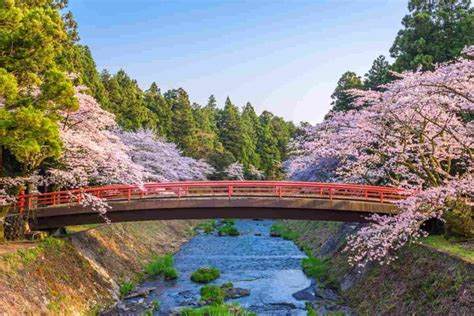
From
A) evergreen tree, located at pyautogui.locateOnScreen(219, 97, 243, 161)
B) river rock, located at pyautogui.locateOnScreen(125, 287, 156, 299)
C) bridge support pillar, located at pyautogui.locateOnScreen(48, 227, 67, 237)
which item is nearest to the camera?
river rock, located at pyautogui.locateOnScreen(125, 287, 156, 299)

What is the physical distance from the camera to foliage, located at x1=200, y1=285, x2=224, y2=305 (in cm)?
1733

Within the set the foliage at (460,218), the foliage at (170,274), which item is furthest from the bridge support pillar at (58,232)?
the foliage at (460,218)

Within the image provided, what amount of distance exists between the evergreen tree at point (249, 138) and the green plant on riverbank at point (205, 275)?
42696 mm

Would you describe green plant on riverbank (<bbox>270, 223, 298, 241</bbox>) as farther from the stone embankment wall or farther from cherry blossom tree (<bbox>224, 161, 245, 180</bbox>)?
cherry blossom tree (<bbox>224, 161, 245, 180</bbox>)

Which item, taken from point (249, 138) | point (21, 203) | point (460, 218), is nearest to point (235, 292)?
point (460, 218)

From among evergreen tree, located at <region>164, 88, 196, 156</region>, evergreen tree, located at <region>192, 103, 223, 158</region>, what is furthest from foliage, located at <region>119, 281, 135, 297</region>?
evergreen tree, located at <region>192, 103, 223, 158</region>

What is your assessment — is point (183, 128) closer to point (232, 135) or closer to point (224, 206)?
point (232, 135)

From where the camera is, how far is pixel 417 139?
1833 cm

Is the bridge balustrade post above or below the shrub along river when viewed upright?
above

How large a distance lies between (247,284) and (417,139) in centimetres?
1102

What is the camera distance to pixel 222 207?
18.8 metres

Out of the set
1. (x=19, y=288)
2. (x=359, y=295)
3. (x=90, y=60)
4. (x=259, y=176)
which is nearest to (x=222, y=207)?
(x=359, y=295)

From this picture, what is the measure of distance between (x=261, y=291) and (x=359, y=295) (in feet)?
16.3

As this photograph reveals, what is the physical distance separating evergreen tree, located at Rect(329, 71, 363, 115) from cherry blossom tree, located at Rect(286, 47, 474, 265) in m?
10.5
